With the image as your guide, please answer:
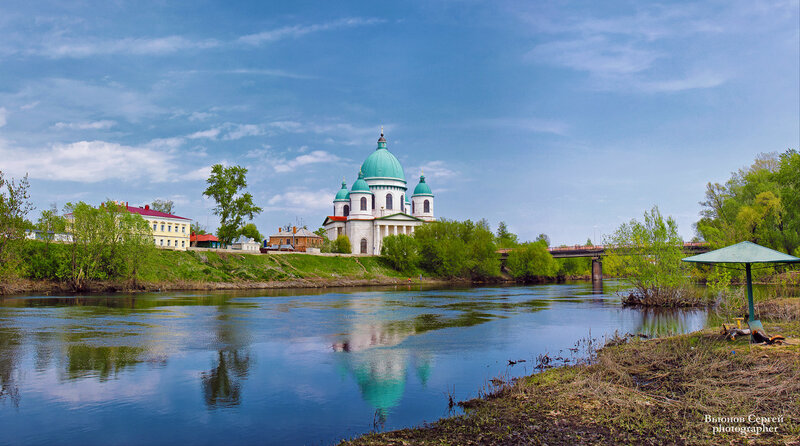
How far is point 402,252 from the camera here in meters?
92.5

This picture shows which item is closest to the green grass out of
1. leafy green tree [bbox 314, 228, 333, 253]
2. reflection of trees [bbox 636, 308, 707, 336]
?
leafy green tree [bbox 314, 228, 333, 253]

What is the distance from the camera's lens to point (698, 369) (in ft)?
40.9

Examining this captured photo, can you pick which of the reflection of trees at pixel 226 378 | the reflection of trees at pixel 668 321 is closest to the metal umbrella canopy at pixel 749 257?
the reflection of trees at pixel 668 321

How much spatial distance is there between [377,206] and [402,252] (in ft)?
88.5

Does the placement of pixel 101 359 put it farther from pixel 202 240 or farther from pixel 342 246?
pixel 202 240

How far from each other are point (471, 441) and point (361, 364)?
864cm

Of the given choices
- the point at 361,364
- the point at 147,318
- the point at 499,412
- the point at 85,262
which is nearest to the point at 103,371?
the point at 361,364

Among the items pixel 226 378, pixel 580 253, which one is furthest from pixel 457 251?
pixel 226 378

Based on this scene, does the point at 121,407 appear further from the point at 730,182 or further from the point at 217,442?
the point at 730,182

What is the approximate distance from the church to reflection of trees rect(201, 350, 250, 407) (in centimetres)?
9315

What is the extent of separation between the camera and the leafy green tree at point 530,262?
92188 millimetres

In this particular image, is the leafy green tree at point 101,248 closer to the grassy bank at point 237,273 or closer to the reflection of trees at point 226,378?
the grassy bank at point 237,273

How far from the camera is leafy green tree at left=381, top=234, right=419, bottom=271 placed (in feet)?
301

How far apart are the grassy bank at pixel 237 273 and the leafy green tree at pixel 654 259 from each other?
45.8 m
